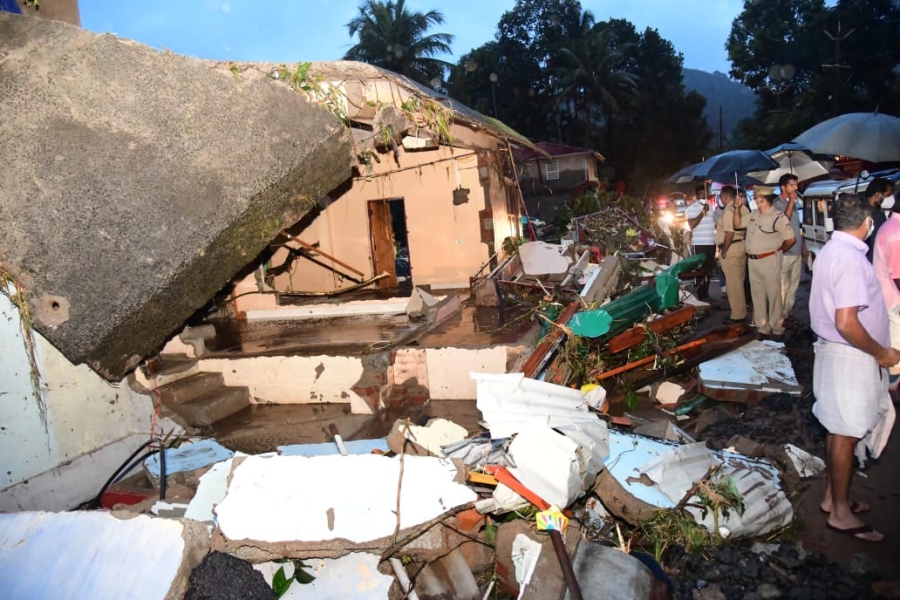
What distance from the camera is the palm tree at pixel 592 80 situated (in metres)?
33.0

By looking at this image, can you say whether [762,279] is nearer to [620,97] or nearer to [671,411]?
[671,411]

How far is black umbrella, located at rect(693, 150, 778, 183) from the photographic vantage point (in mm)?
8992

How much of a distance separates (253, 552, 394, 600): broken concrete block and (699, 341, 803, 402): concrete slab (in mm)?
3828

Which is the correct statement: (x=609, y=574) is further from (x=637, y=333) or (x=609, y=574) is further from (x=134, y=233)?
(x=134, y=233)

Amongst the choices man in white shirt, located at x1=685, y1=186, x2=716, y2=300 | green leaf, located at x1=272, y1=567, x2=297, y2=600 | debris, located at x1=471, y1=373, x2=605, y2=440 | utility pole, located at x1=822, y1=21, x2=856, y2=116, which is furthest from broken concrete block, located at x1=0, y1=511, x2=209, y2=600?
utility pole, located at x1=822, y1=21, x2=856, y2=116

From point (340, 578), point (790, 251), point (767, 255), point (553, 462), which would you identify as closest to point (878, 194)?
point (767, 255)

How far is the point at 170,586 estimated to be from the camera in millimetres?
2801

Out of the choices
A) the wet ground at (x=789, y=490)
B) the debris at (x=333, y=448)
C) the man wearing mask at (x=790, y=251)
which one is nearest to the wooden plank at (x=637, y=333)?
the wet ground at (x=789, y=490)

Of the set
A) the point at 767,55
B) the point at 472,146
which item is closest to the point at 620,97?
the point at 767,55

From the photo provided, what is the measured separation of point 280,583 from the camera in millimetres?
3119

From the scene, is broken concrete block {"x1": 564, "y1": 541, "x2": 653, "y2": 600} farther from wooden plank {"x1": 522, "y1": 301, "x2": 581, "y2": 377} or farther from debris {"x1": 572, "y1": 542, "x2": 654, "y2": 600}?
wooden plank {"x1": 522, "y1": 301, "x2": 581, "y2": 377}

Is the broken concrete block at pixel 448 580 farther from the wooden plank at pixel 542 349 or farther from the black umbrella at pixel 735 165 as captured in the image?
the black umbrella at pixel 735 165

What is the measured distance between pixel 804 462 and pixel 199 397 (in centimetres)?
567

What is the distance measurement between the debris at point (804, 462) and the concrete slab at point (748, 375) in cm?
110
